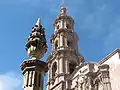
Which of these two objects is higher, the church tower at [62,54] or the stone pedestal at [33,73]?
the church tower at [62,54]

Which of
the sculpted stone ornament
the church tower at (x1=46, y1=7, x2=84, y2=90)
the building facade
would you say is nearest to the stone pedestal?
the building facade

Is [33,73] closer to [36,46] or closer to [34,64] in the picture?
[34,64]

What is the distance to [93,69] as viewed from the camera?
25.4 meters

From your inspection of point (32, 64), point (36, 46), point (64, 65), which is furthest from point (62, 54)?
point (32, 64)

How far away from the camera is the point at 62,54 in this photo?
1230 inches

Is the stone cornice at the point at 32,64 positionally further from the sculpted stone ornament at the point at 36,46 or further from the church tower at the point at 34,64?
the sculpted stone ornament at the point at 36,46

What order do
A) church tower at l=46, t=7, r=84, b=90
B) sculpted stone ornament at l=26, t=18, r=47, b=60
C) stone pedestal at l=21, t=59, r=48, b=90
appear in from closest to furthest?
stone pedestal at l=21, t=59, r=48, b=90 < sculpted stone ornament at l=26, t=18, r=47, b=60 < church tower at l=46, t=7, r=84, b=90

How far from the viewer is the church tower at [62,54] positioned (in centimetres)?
2963

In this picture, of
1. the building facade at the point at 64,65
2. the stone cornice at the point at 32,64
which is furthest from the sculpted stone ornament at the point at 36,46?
the stone cornice at the point at 32,64

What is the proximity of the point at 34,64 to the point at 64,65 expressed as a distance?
23.7m

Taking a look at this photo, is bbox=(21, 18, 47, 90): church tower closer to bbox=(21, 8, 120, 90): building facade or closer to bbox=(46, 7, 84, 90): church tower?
bbox=(21, 8, 120, 90): building facade

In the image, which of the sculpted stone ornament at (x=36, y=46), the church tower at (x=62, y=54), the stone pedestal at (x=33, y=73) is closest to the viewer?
the stone pedestal at (x=33, y=73)

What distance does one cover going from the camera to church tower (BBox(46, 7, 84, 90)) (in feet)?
97.2

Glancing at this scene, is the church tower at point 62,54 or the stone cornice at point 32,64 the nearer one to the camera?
the stone cornice at point 32,64
